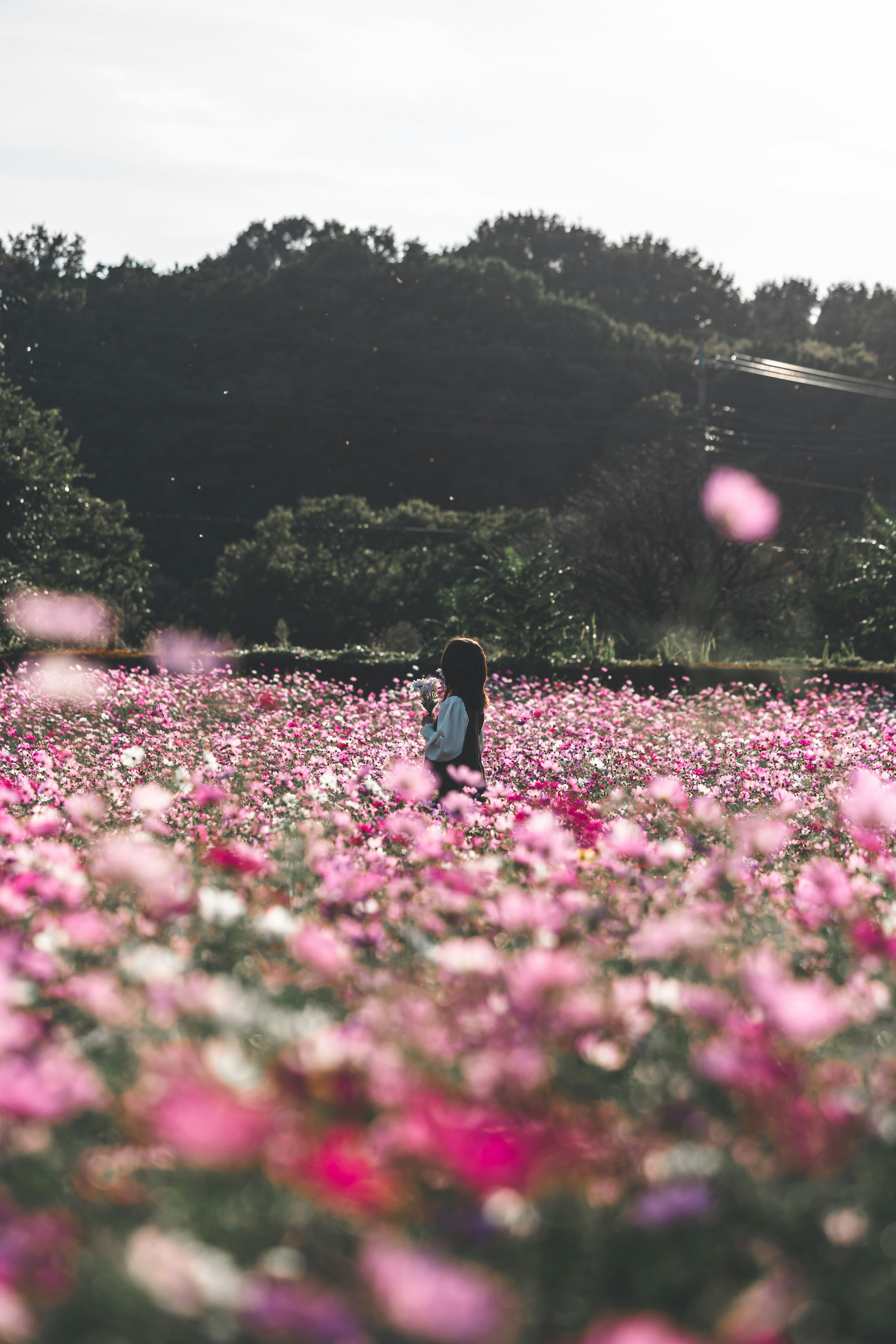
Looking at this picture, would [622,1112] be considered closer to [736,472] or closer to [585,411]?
[736,472]

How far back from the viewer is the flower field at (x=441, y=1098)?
4.36ft

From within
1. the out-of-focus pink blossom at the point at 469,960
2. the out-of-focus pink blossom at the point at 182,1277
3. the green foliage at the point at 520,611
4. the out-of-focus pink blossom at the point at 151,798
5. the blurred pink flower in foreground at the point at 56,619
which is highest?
the out-of-focus pink blossom at the point at 469,960

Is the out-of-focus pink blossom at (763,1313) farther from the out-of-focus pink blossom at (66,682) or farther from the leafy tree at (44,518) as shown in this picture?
the leafy tree at (44,518)

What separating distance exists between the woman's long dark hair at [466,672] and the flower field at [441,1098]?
2691 millimetres

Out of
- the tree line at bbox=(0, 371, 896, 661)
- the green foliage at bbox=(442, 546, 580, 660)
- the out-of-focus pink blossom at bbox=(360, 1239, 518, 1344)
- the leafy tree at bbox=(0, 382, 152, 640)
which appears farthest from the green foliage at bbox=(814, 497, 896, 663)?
the out-of-focus pink blossom at bbox=(360, 1239, 518, 1344)

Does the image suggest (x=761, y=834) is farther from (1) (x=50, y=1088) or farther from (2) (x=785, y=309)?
(2) (x=785, y=309)

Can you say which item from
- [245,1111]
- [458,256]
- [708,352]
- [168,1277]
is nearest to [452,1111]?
[245,1111]

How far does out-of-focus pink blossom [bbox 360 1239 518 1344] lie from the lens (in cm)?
116

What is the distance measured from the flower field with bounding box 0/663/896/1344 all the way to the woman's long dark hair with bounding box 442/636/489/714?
8.83 feet

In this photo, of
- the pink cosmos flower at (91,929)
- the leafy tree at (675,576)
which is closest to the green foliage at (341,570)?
the leafy tree at (675,576)

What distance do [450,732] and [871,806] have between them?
2764 mm

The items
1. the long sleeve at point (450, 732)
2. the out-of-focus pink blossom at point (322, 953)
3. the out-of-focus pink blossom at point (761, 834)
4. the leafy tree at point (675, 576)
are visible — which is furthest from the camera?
the leafy tree at point (675, 576)

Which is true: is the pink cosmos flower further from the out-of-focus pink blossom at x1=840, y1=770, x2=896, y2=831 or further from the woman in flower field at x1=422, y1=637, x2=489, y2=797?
the woman in flower field at x1=422, y1=637, x2=489, y2=797

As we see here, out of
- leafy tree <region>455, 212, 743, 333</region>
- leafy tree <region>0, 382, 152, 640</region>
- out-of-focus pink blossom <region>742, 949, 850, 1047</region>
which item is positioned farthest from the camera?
leafy tree <region>455, 212, 743, 333</region>
